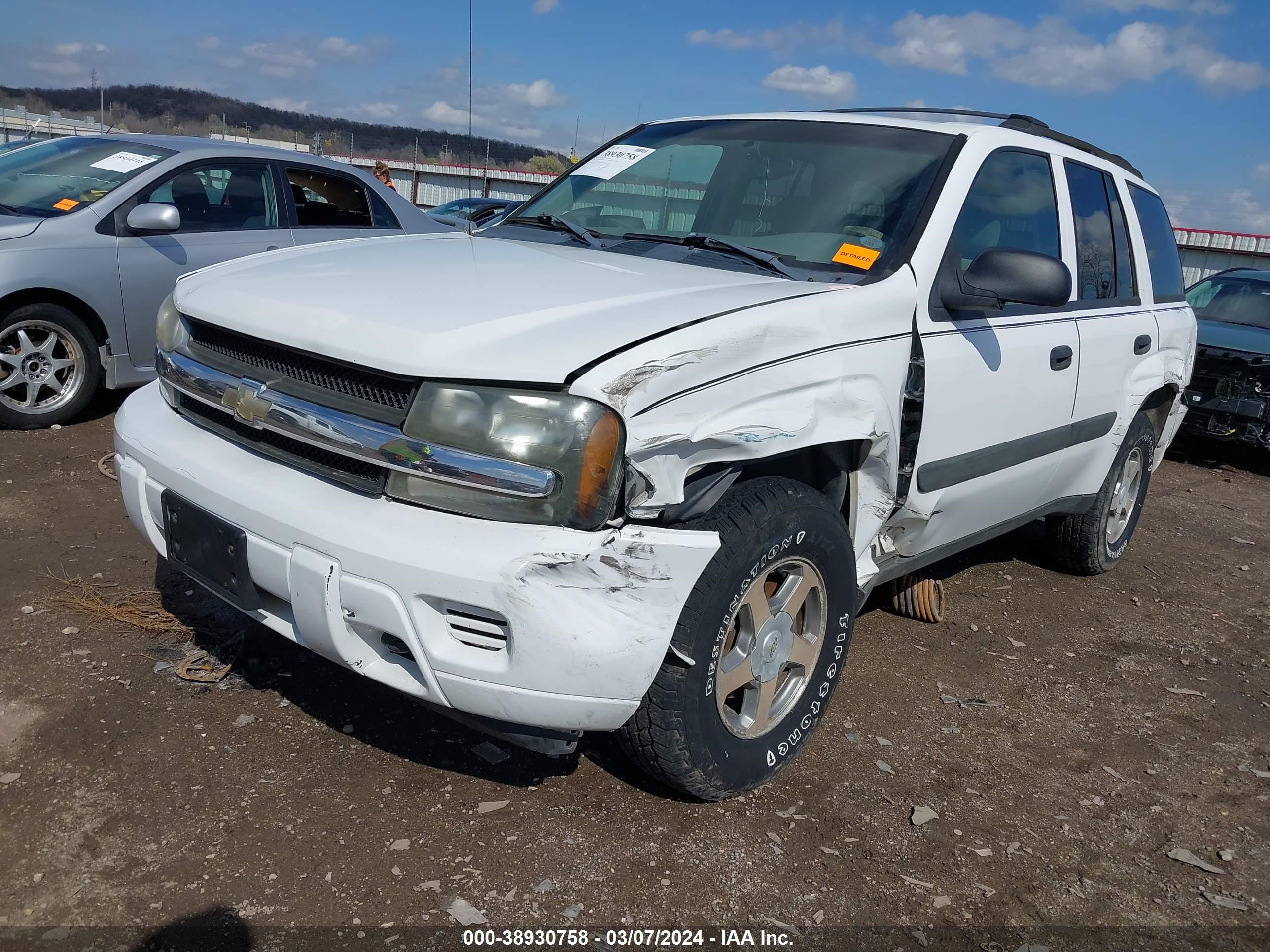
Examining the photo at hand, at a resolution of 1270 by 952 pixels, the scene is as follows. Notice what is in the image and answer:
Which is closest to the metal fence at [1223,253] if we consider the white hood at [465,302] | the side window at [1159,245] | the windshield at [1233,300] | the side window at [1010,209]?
the windshield at [1233,300]

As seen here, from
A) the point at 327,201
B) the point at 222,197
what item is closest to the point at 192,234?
the point at 222,197

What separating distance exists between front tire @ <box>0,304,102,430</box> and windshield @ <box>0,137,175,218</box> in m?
0.62

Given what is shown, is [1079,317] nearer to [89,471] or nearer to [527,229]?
[527,229]

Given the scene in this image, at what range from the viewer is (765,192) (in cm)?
334

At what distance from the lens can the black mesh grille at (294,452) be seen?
2238mm

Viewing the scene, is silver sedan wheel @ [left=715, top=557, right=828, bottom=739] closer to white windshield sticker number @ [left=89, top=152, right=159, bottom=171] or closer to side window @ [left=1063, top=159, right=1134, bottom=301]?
side window @ [left=1063, top=159, right=1134, bottom=301]

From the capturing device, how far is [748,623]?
2.55 metres

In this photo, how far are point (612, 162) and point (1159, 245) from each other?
270 centimetres

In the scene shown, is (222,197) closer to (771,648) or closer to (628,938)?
(771,648)

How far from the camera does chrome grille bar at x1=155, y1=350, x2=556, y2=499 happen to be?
2047 millimetres

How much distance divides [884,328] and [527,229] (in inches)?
56.1

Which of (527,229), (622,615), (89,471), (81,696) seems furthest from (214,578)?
(89,471)

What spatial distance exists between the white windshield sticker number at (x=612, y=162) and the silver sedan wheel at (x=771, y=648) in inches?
71.5

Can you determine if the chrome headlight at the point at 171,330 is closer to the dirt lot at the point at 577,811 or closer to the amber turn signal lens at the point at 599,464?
the dirt lot at the point at 577,811
